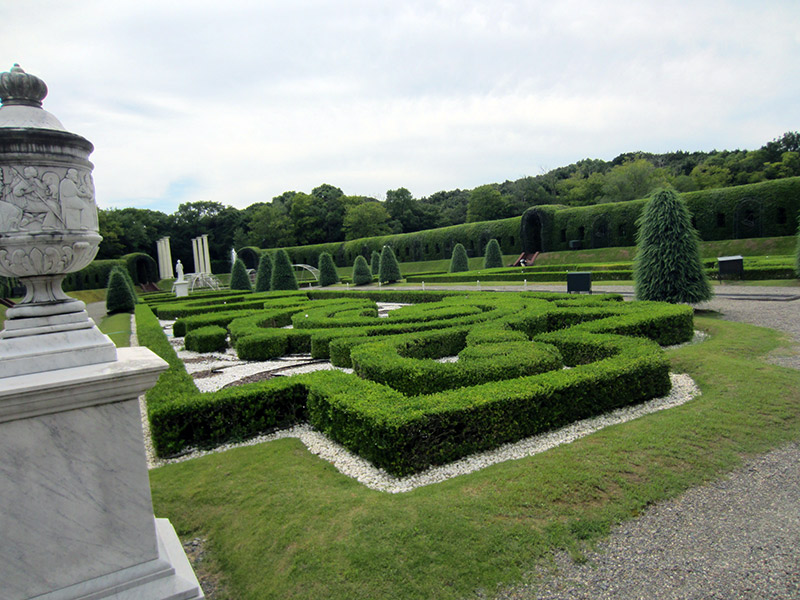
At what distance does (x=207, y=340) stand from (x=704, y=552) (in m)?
10.7

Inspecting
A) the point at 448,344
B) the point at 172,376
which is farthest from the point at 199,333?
the point at 448,344

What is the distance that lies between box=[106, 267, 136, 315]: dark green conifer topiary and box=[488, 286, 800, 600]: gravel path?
84.1 feet

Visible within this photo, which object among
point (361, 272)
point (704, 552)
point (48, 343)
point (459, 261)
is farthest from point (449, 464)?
point (459, 261)

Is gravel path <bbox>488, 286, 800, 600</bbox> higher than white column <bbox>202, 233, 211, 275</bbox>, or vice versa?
white column <bbox>202, 233, 211, 275</bbox>

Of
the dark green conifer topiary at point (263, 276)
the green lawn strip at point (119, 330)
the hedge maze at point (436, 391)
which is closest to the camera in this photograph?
the hedge maze at point (436, 391)

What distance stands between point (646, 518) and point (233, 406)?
4.46 metres

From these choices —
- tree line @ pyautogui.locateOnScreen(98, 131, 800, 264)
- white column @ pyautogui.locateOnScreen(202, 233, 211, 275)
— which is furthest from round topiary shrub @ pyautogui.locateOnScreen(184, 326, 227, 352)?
tree line @ pyautogui.locateOnScreen(98, 131, 800, 264)

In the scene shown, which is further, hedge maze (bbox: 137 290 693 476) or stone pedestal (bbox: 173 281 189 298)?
stone pedestal (bbox: 173 281 189 298)

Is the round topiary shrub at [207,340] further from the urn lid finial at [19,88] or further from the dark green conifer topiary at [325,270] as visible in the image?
the dark green conifer topiary at [325,270]

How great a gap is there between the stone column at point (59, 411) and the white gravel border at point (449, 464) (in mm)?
2042

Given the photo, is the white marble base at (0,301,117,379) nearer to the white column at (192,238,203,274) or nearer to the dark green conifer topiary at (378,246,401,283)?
the dark green conifer topiary at (378,246,401,283)

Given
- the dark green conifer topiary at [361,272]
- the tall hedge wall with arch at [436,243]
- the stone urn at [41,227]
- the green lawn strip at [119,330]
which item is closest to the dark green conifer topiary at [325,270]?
the dark green conifer topiary at [361,272]

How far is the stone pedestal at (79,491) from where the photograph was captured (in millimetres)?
2289

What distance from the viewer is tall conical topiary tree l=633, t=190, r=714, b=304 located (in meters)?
11.9
